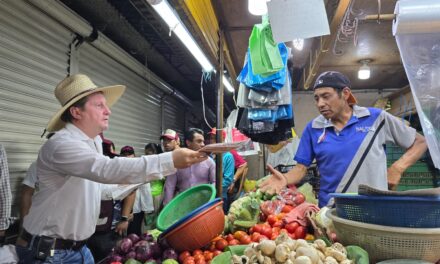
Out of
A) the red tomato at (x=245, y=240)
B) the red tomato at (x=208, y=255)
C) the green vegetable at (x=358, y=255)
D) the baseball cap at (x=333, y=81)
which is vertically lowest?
the red tomato at (x=208, y=255)

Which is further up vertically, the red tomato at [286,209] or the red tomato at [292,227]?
the red tomato at [286,209]

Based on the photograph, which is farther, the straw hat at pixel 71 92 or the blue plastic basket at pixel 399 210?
the straw hat at pixel 71 92

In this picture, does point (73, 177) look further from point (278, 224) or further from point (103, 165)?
point (278, 224)

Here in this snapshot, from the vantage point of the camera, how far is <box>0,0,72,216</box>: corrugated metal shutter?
11.0 feet

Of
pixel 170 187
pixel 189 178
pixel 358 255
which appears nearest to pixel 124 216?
pixel 170 187

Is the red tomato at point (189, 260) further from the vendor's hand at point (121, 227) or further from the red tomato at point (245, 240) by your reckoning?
the vendor's hand at point (121, 227)

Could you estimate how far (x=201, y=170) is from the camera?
472 centimetres

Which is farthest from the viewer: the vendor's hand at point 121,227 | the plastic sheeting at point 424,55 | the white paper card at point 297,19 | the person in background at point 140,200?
the person in background at point 140,200

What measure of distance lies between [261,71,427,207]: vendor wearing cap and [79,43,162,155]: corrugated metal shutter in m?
3.48

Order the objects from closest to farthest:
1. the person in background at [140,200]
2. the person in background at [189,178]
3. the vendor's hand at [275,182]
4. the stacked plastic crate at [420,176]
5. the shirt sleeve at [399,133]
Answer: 1. the vendor's hand at [275,182]
2. the shirt sleeve at [399,133]
3. the person in background at [189,178]
4. the person in background at [140,200]
5. the stacked plastic crate at [420,176]

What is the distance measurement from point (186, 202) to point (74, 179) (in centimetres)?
101

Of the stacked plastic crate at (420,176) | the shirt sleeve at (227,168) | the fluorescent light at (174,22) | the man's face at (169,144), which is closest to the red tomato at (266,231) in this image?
Result: the fluorescent light at (174,22)

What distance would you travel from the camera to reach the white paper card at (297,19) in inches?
87.6

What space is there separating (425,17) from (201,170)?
3.41 metres
